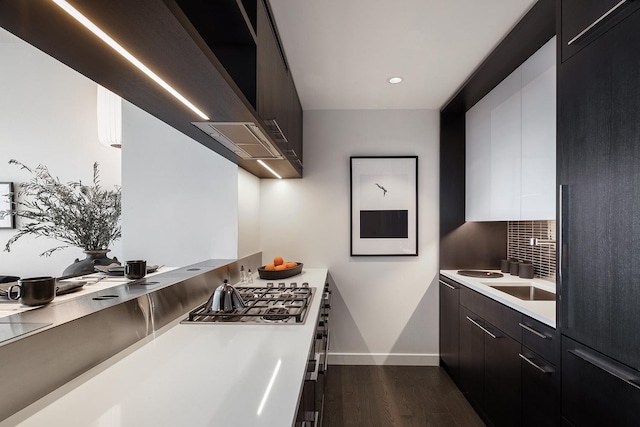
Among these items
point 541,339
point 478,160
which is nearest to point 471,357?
point 541,339

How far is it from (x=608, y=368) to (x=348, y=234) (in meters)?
2.42

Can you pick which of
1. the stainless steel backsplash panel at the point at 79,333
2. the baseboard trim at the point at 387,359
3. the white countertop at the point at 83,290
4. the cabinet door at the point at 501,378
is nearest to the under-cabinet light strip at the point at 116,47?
the stainless steel backsplash panel at the point at 79,333

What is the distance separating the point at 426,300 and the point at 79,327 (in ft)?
10.0

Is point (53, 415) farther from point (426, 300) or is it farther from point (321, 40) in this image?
point (426, 300)

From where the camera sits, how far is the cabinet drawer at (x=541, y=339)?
63.6 inches

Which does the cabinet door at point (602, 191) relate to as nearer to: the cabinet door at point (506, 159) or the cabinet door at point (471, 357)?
the cabinet door at point (506, 159)

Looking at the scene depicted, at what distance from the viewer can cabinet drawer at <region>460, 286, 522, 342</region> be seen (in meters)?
1.99

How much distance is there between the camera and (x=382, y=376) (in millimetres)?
3260

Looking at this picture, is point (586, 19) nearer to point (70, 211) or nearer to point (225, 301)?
point (225, 301)

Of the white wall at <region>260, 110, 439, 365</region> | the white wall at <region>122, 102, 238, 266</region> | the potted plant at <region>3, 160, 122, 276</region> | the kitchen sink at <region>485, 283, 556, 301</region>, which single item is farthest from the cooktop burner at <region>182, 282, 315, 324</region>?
the kitchen sink at <region>485, 283, 556, 301</region>

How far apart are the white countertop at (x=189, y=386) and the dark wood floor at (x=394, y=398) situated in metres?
1.46

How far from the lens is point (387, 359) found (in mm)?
3521

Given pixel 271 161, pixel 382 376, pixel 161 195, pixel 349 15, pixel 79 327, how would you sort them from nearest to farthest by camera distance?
pixel 79 327
pixel 349 15
pixel 271 161
pixel 161 195
pixel 382 376

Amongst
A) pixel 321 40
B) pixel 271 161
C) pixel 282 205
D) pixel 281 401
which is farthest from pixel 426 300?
pixel 281 401
